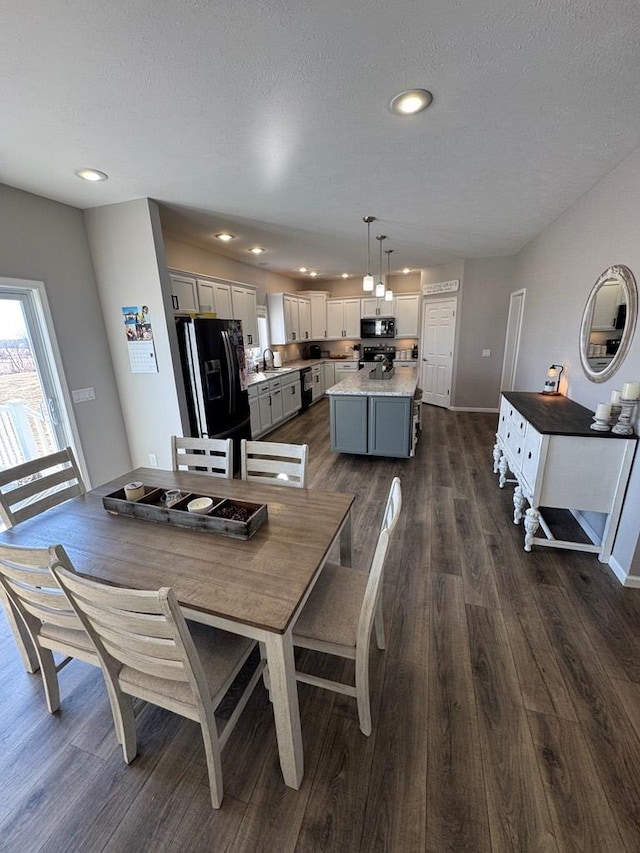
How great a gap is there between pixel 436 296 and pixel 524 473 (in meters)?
4.79

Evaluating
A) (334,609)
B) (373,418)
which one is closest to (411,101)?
(334,609)

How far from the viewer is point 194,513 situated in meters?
1.50

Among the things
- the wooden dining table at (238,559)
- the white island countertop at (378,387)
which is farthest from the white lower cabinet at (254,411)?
the wooden dining table at (238,559)

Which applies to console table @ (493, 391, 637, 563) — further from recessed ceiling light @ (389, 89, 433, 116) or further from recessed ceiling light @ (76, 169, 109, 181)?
recessed ceiling light @ (76, 169, 109, 181)

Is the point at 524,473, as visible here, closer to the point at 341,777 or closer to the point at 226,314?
the point at 341,777

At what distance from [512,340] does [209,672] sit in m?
6.00

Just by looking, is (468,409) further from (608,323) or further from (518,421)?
(608,323)

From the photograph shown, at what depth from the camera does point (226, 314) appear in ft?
14.9

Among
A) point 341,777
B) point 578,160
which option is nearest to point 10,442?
point 341,777

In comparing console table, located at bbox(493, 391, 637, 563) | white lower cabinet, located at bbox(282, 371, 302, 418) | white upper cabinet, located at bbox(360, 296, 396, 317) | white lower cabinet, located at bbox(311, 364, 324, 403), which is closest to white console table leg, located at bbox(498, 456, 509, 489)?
console table, located at bbox(493, 391, 637, 563)

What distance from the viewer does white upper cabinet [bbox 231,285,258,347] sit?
15.6 ft

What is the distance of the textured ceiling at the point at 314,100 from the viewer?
1.22 meters

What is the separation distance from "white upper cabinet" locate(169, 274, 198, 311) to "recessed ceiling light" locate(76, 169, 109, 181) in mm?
1142

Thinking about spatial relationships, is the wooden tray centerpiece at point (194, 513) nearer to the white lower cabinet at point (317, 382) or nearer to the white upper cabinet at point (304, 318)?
the white lower cabinet at point (317, 382)
